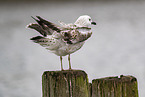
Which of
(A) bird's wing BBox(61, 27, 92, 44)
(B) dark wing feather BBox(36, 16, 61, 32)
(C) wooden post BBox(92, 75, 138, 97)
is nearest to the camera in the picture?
(C) wooden post BBox(92, 75, 138, 97)

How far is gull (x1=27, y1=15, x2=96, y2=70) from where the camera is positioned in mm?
1853

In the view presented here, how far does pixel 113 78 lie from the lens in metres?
1.63

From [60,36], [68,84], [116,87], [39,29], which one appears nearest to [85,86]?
[68,84]

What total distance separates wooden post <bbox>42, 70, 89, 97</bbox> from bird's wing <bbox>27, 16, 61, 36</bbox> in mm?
449

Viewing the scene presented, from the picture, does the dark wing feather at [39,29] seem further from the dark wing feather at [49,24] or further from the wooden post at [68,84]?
the wooden post at [68,84]

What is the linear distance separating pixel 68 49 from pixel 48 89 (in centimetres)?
51

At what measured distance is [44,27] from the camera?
6.08 ft

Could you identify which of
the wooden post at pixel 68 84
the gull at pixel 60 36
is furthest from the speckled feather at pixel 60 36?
the wooden post at pixel 68 84

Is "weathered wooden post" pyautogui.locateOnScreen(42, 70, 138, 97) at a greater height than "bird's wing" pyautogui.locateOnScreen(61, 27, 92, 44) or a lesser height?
lesser

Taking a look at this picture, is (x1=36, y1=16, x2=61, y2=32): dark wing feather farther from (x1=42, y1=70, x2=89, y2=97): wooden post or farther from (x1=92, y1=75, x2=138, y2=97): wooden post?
(x1=92, y1=75, x2=138, y2=97): wooden post

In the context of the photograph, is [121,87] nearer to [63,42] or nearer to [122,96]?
[122,96]

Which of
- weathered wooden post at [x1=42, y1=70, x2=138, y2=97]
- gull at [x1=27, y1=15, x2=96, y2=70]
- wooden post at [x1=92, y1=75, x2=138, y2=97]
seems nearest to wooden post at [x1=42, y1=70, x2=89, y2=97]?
weathered wooden post at [x1=42, y1=70, x2=138, y2=97]

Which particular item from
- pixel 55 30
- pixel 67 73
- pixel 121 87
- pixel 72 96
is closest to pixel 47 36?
pixel 55 30

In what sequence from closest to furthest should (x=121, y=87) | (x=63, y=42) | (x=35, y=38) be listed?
(x=121, y=87) < (x=35, y=38) < (x=63, y=42)
